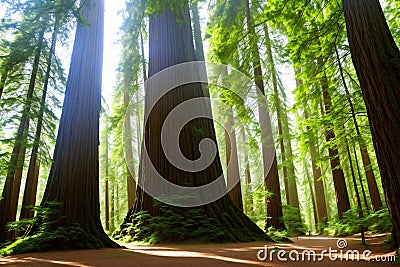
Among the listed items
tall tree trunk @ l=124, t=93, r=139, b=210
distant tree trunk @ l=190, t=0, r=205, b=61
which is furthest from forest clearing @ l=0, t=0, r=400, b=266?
tall tree trunk @ l=124, t=93, r=139, b=210

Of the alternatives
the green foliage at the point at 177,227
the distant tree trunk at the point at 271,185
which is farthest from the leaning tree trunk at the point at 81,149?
the distant tree trunk at the point at 271,185

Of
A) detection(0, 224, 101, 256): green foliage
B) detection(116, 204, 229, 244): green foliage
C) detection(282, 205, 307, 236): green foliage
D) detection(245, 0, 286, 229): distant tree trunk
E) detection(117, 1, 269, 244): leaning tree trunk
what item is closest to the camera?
detection(0, 224, 101, 256): green foliage

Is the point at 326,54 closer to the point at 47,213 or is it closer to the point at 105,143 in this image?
the point at 47,213

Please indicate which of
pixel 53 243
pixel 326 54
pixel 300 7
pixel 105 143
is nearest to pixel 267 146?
pixel 326 54

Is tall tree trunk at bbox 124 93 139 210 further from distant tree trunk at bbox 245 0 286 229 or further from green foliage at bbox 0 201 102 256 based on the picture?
green foliage at bbox 0 201 102 256

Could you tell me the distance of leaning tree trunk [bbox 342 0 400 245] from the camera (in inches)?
112

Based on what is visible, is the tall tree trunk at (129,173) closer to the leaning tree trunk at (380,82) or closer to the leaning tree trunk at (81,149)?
the leaning tree trunk at (81,149)

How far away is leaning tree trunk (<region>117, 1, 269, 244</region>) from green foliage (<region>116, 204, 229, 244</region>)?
0.37ft

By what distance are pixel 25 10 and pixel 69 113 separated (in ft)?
10.3

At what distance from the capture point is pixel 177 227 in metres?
6.57

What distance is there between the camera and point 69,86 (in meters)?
6.58

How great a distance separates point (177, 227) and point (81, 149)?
2901 millimetres

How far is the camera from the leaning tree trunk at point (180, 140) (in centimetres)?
704

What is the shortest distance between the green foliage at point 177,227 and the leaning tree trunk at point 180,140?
0.37 ft
